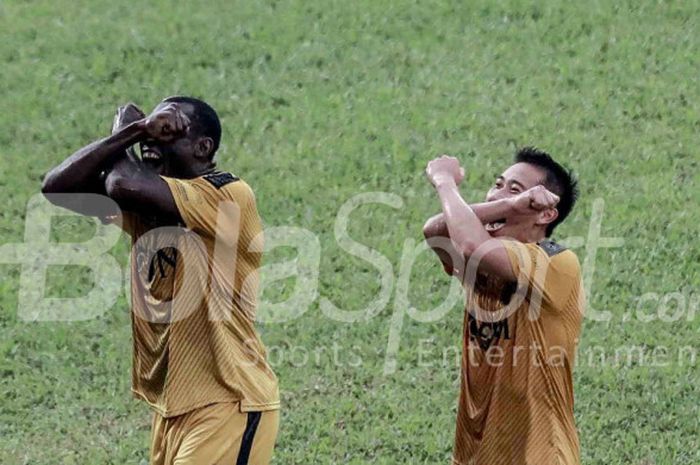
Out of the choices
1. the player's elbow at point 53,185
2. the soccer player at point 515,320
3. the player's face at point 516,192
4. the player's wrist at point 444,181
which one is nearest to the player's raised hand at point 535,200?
the soccer player at point 515,320

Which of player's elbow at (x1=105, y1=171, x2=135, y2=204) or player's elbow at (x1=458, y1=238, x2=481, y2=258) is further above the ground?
player's elbow at (x1=105, y1=171, x2=135, y2=204)

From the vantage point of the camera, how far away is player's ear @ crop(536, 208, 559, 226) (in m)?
7.28

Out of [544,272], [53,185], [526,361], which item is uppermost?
[53,185]

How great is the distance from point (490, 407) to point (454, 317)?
414cm

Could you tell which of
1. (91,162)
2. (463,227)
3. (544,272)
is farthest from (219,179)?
(544,272)

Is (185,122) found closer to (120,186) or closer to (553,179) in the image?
(120,186)

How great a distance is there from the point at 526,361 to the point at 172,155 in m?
1.82

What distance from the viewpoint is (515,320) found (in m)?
7.21

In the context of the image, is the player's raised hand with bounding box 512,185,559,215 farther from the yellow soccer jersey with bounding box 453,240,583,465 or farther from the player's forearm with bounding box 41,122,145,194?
the player's forearm with bounding box 41,122,145,194

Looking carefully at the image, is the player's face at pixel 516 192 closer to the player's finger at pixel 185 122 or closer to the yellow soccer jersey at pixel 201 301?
the yellow soccer jersey at pixel 201 301

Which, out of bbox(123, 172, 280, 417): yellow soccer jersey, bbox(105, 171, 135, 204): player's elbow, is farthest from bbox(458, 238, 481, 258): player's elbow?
bbox(105, 171, 135, 204): player's elbow

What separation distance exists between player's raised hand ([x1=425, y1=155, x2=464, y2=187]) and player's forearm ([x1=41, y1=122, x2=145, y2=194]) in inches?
51.5

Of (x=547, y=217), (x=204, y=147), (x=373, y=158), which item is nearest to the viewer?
(x=547, y=217)

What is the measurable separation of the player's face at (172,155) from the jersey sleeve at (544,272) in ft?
4.85
